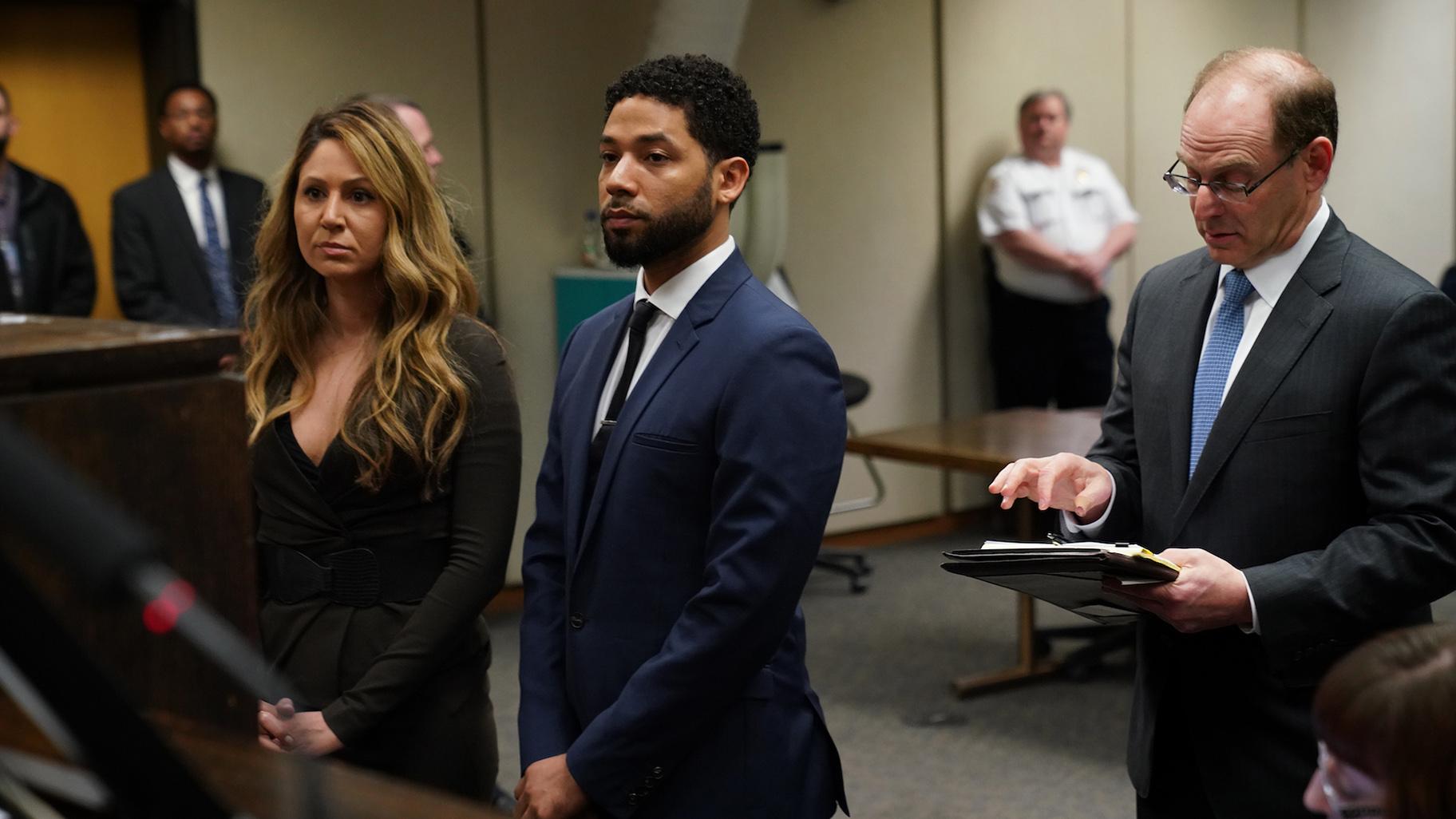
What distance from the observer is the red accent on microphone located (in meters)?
0.51

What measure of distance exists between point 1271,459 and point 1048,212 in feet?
15.1

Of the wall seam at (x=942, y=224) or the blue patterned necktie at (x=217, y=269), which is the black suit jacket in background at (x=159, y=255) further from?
the wall seam at (x=942, y=224)

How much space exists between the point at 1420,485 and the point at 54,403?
4.39ft

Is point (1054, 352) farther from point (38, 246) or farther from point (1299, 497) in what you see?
point (1299, 497)

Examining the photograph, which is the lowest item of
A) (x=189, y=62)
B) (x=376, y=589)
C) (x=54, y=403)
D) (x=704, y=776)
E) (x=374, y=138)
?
(x=704, y=776)

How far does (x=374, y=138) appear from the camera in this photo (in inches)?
80.0

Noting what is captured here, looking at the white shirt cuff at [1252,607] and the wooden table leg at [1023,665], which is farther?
the wooden table leg at [1023,665]

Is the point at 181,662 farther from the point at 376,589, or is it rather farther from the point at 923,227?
the point at 923,227

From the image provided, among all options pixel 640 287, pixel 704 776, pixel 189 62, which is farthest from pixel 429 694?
pixel 189 62

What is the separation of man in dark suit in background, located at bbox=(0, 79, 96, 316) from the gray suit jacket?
3.86 meters

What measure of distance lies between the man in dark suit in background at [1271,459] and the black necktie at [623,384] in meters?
0.48

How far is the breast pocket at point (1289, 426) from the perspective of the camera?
162cm

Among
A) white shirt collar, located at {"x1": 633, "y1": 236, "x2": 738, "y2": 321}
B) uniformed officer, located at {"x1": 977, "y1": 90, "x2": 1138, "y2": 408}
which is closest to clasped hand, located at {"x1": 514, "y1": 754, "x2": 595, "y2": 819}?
white shirt collar, located at {"x1": 633, "y1": 236, "x2": 738, "y2": 321}

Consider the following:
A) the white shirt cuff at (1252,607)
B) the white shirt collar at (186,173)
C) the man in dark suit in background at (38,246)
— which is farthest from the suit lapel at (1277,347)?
the man in dark suit in background at (38,246)
